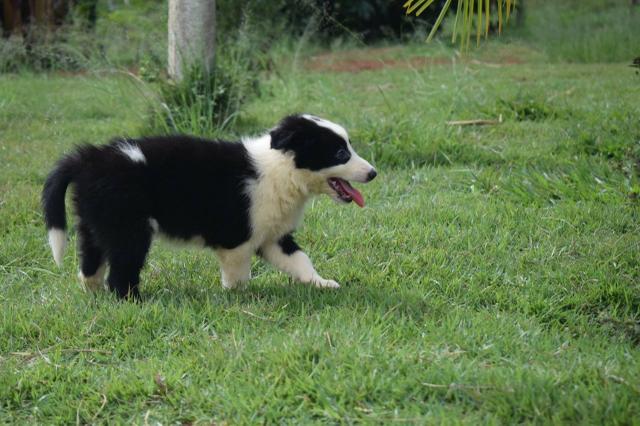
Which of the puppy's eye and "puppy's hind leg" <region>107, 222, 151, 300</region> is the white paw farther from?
"puppy's hind leg" <region>107, 222, 151, 300</region>

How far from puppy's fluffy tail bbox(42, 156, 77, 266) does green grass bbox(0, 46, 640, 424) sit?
283 mm

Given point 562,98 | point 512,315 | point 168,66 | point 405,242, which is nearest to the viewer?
point 512,315

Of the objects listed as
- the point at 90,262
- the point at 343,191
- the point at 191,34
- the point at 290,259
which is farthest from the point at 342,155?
the point at 191,34

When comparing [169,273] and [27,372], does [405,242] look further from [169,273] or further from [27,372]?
[27,372]

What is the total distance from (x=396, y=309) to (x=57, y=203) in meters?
1.79

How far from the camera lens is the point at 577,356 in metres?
3.41

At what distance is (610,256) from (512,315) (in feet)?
3.32

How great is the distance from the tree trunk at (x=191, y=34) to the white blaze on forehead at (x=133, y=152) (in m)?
3.42

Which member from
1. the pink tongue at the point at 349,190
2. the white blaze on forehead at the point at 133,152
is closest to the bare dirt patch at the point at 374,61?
the pink tongue at the point at 349,190

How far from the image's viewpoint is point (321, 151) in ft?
14.7

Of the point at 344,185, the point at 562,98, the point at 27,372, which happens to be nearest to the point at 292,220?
the point at 344,185

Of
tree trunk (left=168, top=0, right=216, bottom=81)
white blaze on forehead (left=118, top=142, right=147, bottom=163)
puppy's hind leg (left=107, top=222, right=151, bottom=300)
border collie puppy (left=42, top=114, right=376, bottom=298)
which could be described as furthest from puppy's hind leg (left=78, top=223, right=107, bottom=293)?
tree trunk (left=168, top=0, right=216, bottom=81)

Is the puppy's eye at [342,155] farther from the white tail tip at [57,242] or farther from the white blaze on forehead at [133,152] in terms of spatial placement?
the white tail tip at [57,242]

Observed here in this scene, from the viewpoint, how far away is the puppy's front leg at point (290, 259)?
447 cm
